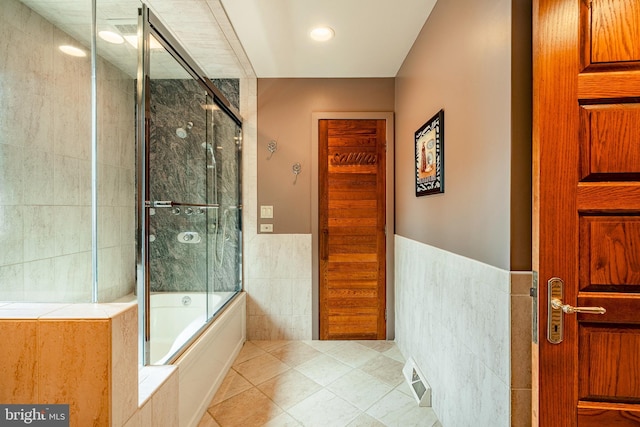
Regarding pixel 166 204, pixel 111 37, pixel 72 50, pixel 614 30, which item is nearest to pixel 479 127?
pixel 614 30

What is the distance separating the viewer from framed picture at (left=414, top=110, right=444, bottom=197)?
1646 mm

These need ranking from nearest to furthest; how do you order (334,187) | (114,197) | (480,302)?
(480,302), (114,197), (334,187)

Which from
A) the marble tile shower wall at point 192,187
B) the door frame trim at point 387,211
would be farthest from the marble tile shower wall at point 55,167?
the door frame trim at point 387,211

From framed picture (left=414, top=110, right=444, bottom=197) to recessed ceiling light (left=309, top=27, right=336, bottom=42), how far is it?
38.4 inches

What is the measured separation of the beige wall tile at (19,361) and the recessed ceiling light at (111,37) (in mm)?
1366

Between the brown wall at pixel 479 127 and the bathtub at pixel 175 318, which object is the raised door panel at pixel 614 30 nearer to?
the brown wall at pixel 479 127

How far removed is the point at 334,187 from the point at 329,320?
1311 mm

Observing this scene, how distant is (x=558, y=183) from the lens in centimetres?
96

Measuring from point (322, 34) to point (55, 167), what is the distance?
6.52 feet

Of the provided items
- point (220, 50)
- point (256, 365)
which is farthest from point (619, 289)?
point (220, 50)

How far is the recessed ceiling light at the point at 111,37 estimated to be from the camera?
142 cm

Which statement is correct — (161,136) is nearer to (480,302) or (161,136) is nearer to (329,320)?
(480,302)

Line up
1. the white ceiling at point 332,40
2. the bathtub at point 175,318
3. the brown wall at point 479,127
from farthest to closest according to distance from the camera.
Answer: the white ceiling at point 332,40 → the bathtub at point 175,318 → the brown wall at point 479,127

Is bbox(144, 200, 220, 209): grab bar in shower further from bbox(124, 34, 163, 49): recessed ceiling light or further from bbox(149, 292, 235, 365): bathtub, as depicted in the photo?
bbox(124, 34, 163, 49): recessed ceiling light
